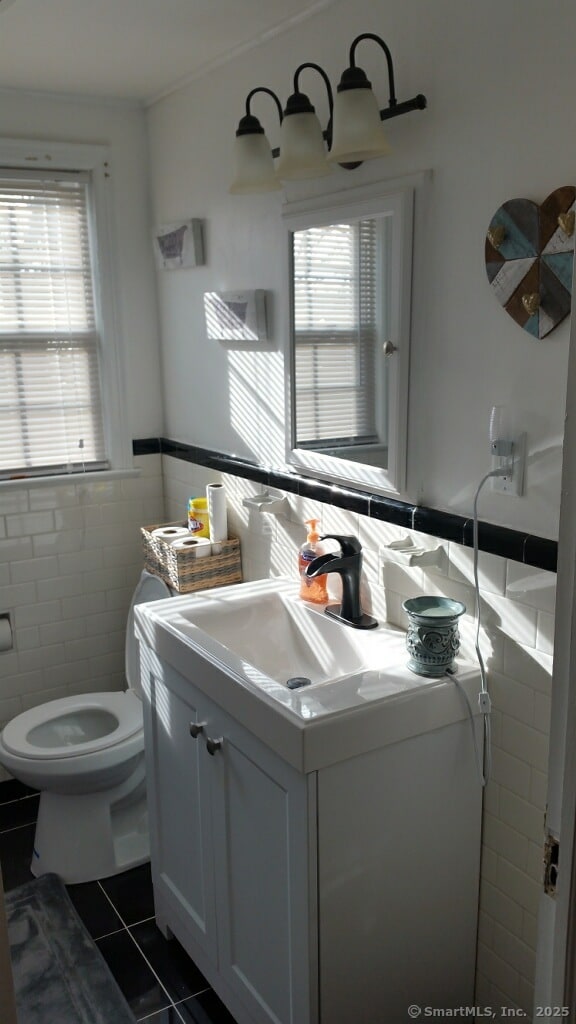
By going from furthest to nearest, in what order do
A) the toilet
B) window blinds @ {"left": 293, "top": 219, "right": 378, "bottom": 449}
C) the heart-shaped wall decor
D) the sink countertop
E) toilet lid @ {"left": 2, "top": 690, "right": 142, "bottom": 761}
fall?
toilet lid @ {"left": 2, "top": 690, "right": 142, "bottom": 761}
the toilet
window blinds @ {"left": 293, "top": 219, "right": 378, "bottom": 449}
the sink countertop
the heart-shaped wall decor

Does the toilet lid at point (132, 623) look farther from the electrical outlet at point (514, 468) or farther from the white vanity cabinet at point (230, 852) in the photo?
the electrical outlet at point (514, 468)

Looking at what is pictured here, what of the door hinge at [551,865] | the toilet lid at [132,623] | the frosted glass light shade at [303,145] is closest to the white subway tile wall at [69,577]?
the toilet lid at [132,623]

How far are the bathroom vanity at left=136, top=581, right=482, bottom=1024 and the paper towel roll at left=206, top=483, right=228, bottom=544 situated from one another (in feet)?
2.05

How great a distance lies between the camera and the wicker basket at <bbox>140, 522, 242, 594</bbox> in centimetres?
264

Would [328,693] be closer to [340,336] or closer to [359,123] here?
[340,336]

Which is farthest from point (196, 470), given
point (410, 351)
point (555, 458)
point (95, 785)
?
point (555, 458)

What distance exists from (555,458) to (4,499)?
6.81ft

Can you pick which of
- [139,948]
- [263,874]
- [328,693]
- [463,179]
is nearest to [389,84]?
[463,179]

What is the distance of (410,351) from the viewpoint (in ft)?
6.15

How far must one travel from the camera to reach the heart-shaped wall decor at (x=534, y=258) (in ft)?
4.82

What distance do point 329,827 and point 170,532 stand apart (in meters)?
1.46

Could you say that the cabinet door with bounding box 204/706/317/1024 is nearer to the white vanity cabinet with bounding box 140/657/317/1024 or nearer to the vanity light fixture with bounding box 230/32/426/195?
the white vanity cabinet with bounding box 140/657/317/1024

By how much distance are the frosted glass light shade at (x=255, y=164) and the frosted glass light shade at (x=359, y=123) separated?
1.08 feet

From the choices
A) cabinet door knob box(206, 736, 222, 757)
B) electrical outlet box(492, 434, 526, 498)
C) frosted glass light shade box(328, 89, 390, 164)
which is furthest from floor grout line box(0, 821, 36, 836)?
frosted glass light shade box(328, 89, 390, 164)
